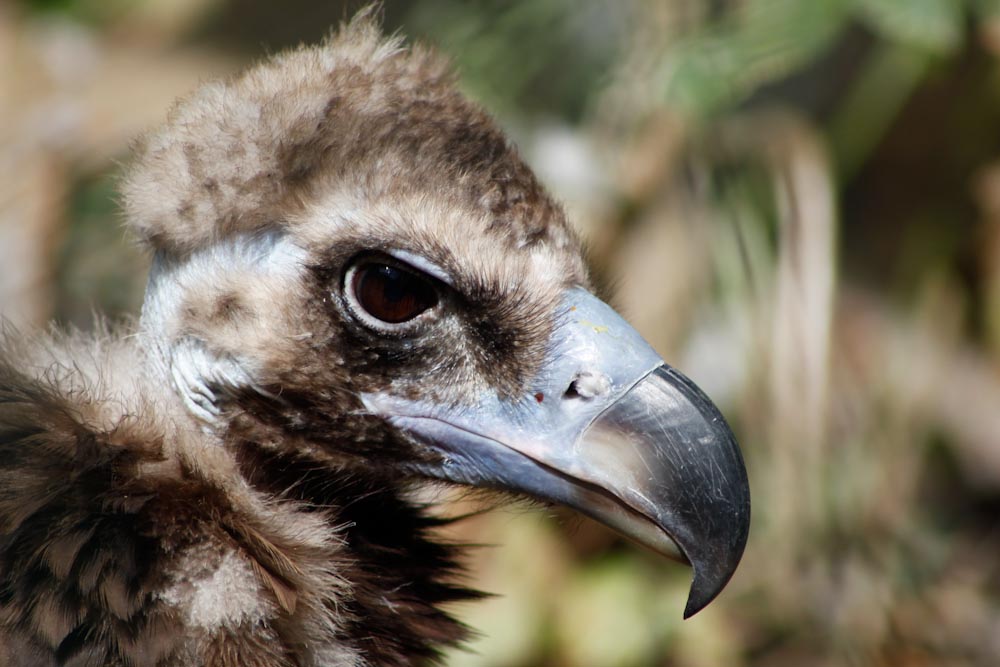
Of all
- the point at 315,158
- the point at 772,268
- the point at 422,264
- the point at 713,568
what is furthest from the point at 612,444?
the point at 772,268

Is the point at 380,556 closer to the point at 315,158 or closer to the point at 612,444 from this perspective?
the point at 612,444

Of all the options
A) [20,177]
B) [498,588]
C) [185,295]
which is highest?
[20,177]

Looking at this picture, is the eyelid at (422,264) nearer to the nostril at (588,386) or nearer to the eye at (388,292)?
the eye at (388,292)

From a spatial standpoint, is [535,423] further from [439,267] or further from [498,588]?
[498,588]

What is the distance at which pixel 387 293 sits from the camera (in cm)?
182

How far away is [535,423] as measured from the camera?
6.07 ft

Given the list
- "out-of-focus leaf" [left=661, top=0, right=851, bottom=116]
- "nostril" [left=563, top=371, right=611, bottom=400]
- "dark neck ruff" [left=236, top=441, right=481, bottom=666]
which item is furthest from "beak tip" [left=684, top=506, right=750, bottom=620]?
"out-of-focus leaf" [left=661, top=0, right=851, bottom=116]

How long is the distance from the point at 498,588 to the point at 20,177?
258 centimetres

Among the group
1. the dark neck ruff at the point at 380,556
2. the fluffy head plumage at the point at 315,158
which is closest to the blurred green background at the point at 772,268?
the dark neck ruff at the point at 380,556

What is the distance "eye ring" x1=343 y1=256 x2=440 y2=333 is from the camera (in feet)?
5.97

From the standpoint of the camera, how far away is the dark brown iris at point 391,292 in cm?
182

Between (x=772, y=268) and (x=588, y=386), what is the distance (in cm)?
246

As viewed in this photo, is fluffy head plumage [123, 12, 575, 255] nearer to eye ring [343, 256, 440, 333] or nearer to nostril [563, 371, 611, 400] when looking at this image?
eye ring [343, 256, 440, 333]

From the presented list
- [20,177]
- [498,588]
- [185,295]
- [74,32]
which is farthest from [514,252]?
[74,32]
